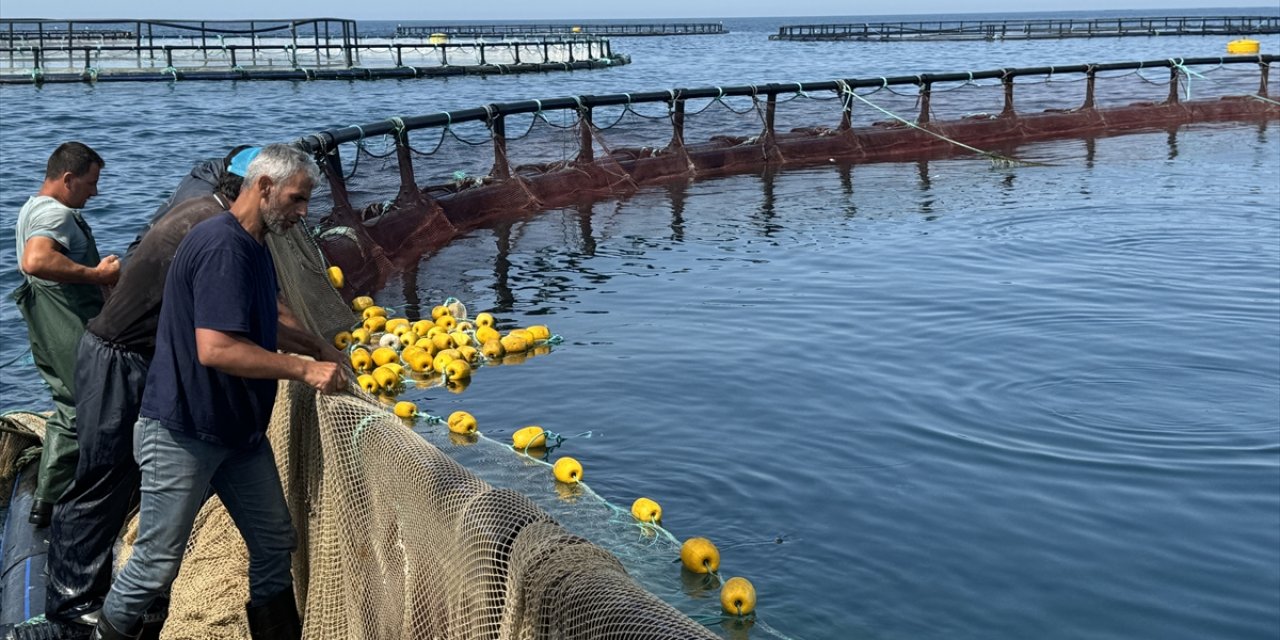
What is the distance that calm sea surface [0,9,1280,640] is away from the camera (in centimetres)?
650

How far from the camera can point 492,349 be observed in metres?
10.3

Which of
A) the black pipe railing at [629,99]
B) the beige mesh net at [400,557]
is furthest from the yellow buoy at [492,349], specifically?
the beige mesh net at [400,557]

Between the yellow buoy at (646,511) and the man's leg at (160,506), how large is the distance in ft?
10.2

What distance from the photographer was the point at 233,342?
4.03m

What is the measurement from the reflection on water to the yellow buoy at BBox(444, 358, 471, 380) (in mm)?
160

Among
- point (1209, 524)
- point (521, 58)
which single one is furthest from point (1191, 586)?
point (521, 58)

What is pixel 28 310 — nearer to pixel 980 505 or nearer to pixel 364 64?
pixel 980 505

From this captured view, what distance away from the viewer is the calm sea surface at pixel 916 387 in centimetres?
650

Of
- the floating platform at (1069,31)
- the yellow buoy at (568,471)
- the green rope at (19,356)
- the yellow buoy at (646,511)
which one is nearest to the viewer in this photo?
the yellow buoy at (646,511)

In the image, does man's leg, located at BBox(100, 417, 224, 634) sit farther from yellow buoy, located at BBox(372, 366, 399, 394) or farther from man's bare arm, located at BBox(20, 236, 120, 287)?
yellow buoy, located at BBox(372, 366, 399, 394)

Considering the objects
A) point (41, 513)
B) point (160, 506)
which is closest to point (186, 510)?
point (160, 506)

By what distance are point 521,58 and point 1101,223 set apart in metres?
51.7

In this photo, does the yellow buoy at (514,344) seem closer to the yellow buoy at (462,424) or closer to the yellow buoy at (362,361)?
the yellow buoy at (362,361)

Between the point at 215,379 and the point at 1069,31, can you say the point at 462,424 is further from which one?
the point at 1069,31
